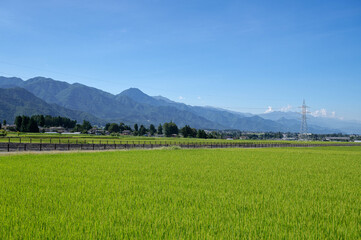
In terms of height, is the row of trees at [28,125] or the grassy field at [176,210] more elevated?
the row of trees at [28,125]

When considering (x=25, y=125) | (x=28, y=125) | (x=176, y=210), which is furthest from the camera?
(x=25, y=125)

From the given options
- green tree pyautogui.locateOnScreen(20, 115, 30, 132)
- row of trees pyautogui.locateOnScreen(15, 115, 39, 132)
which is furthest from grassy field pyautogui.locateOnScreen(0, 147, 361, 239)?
green tree pyautogui.locateOnScreen(20, 115, 30, 132)

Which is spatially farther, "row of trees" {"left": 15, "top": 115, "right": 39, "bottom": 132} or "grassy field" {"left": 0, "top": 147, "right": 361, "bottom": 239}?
"row of trees" {"left": 15, "top": 115, "right": 39, "bottom": 132}

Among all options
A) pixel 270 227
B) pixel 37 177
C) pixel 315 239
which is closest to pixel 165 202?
pixel 270 227

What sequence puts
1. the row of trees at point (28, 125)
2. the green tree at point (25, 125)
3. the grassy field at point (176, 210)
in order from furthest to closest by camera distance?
the green tree at point (25, 125)
the row of trees at point (28, 125)
the grassy field at point (176, 210)

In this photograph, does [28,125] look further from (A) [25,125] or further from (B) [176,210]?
(B) [176,210]

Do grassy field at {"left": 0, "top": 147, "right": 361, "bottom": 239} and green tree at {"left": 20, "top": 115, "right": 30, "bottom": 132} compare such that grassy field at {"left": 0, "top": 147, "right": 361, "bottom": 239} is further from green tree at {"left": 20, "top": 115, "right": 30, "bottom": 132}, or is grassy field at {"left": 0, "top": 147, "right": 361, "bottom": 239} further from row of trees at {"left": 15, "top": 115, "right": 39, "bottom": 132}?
green tree at {"left": 20, "top": 115, "right": 30, "bottom": 132}

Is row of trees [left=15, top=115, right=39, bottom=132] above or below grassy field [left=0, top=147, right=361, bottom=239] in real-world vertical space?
above

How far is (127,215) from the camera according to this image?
9.79 m

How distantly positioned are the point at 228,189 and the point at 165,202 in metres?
4.31

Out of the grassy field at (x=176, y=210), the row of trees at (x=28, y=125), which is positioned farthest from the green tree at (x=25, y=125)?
the grassy field at (x=176, y=210)

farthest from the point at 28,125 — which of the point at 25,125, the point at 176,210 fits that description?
the point at 176,210

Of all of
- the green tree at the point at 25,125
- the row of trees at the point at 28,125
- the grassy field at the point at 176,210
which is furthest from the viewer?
the green tree at the point at 25,125

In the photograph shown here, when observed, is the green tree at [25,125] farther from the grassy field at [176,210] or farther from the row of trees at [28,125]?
the grassy field at [176,210]
